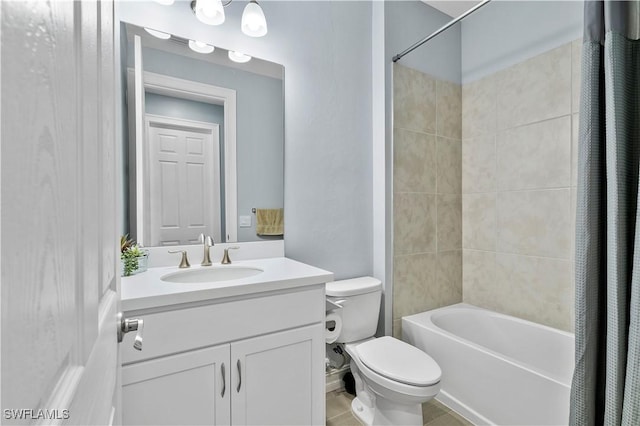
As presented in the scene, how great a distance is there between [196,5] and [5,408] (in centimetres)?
175

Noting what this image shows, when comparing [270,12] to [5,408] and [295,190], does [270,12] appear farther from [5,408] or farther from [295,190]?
[5,408]

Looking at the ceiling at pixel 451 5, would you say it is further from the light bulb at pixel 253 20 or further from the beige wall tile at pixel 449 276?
the beige wall tile at pixel 449 276

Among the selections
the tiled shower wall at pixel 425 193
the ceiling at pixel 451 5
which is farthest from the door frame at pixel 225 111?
the ceiling at pixel 451 5

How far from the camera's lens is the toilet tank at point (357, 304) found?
1767mm

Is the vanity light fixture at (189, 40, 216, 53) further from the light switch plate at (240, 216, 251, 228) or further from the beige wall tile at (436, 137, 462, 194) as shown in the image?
the beige wall tile at (436, 137, 462, 194)

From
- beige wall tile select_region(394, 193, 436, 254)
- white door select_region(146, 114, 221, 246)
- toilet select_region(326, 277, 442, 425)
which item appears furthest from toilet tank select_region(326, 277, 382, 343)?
white door select_region(146, 114, 221, 246)

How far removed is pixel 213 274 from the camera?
1.49 meters

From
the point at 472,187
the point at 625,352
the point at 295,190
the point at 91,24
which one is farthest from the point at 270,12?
the point at 625,352

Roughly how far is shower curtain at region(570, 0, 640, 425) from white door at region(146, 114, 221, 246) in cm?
154

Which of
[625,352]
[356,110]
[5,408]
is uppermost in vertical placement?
[356,110]

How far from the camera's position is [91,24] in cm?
41

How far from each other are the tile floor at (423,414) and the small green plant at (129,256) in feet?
4.24

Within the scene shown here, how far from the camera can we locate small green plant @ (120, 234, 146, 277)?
4.20ft

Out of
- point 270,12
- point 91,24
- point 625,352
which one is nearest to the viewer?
point 91,24
